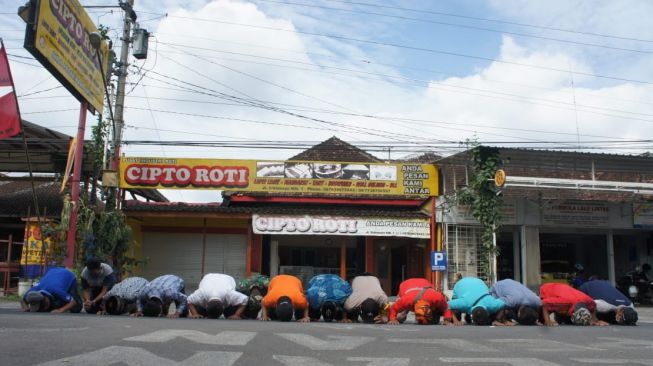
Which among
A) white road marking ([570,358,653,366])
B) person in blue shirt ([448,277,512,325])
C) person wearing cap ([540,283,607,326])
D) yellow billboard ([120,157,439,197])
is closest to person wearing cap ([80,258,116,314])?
person in blue shirt ([448,277,512,325])

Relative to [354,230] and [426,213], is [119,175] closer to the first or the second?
[354,230]

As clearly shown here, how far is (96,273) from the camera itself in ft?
39.1

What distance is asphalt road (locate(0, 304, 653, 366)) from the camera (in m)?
5.85

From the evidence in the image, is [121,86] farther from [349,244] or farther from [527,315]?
[527,315]

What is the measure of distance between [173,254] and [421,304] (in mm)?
13787

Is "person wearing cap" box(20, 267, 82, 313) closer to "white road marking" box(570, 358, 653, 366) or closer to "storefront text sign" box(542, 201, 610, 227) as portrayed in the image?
"white road marking" box(570, 358, 653, 366)

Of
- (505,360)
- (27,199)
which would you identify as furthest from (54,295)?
(27,199)

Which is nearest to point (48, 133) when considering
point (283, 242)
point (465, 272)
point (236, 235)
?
point (236, 235)

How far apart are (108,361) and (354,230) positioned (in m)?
15.8

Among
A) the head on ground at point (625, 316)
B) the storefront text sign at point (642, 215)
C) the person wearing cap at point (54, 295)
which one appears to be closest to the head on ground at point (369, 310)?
the head on ground at point (625, 316)

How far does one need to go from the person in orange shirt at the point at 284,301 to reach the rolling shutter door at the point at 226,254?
11355 millimetres

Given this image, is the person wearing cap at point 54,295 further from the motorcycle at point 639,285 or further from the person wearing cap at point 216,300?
the motorcycle at point 639,285

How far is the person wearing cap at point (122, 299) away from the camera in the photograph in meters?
11.5

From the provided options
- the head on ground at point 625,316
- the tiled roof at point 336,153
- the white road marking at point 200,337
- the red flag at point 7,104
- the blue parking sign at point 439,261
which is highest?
the tiled roof at point 336,153
